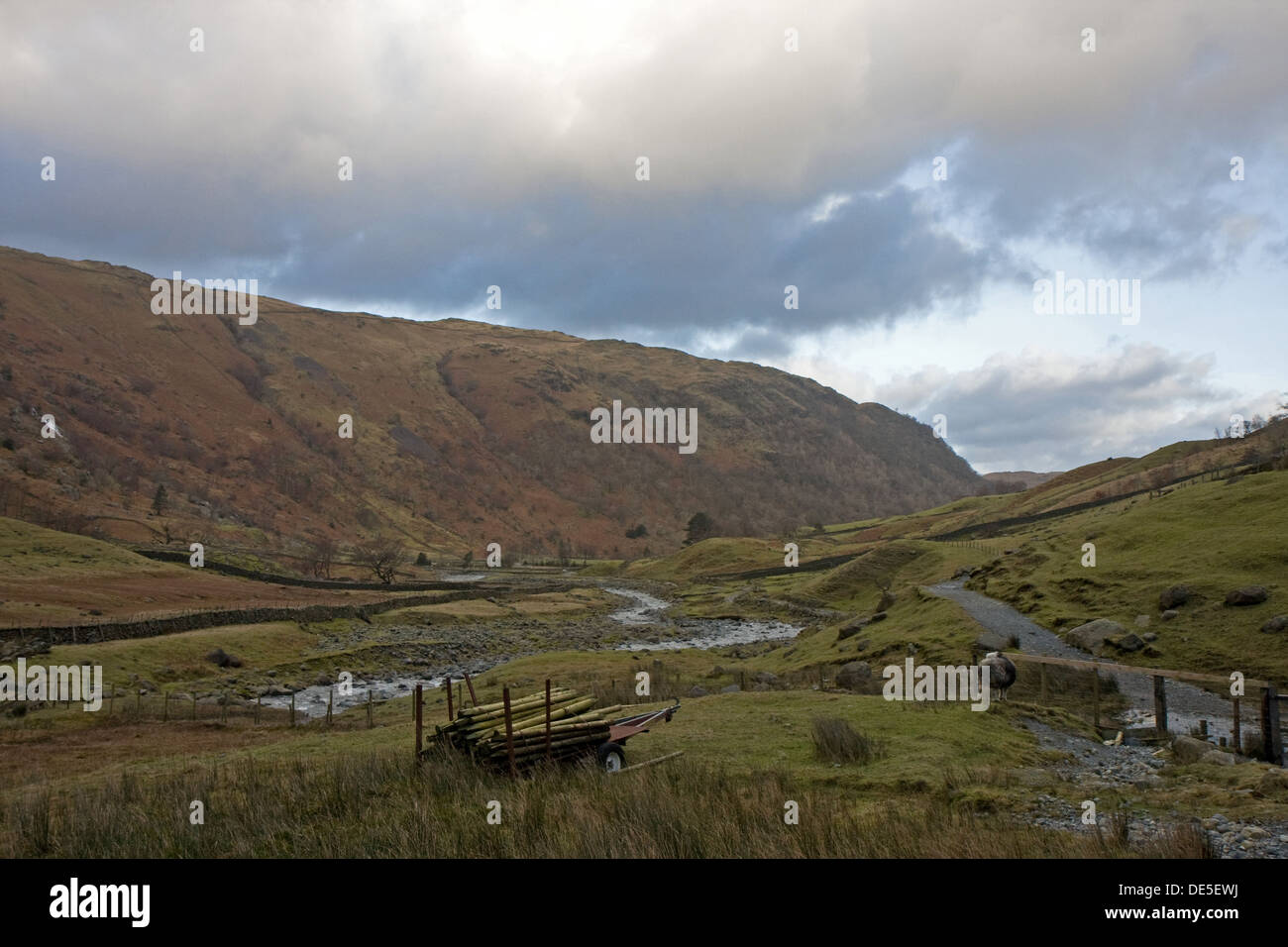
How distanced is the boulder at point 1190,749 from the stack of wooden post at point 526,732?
12.3 metres

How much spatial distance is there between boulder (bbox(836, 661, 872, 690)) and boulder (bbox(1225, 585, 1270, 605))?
1329 centimetres

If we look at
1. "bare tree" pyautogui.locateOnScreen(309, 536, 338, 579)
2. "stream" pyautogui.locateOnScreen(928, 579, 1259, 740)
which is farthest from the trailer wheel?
"bare tree" pyautogui.locateOnScreen(309, 536, 338, 579)

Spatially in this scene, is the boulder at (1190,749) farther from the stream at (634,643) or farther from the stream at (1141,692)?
the stream at (634,643)

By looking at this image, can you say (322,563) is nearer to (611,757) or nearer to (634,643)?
(634,643)

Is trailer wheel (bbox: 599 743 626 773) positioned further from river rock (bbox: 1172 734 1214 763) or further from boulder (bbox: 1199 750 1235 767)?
river rock (bbox: 1172 734 1214 763)

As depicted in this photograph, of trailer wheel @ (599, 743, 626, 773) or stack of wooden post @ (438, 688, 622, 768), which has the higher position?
stack of wooden post @ (438, 688, 622, 768)

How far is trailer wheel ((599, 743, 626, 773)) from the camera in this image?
16.1 meters

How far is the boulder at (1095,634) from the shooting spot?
29750 millimetres

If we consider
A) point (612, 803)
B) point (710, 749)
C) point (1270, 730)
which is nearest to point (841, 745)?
point (710, 749)

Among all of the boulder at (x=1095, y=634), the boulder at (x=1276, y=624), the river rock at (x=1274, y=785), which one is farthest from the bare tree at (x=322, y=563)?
the river rock at (x=1274, y=785)

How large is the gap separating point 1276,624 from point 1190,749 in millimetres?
13096
